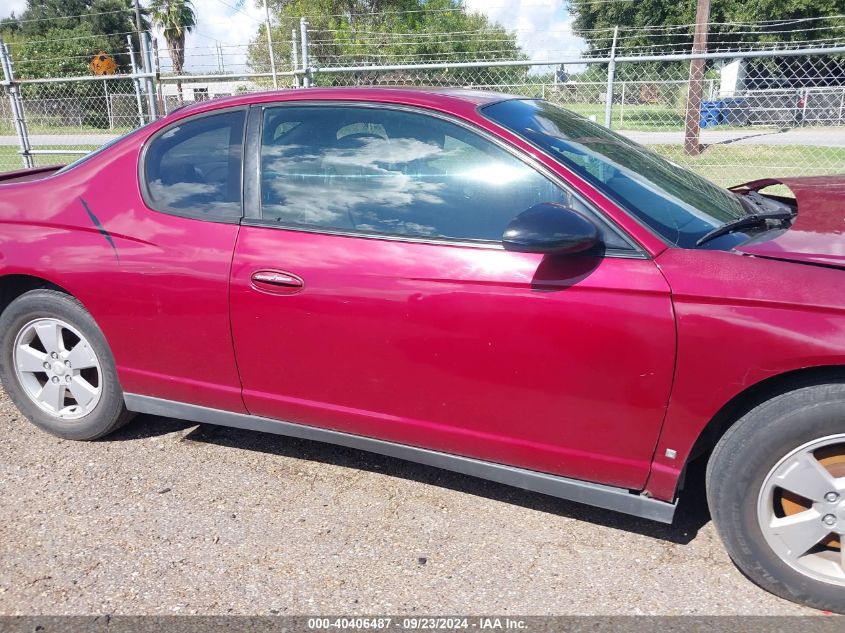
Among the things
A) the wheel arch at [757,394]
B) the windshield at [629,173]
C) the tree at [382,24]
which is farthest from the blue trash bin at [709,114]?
the wheel arch at [757,394]

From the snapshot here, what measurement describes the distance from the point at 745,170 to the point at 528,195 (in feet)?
32.9

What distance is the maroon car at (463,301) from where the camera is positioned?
2242mm

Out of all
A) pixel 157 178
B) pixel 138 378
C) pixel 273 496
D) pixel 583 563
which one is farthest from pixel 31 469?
pixel 583 563

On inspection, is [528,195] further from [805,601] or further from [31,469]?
[31,469]

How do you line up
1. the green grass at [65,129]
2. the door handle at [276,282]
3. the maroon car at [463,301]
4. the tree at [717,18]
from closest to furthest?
1. the maroon car at [463,301]
2. the door handle at [276,282]
3. the green grass at [65,129]
4. the tree at [717,18]

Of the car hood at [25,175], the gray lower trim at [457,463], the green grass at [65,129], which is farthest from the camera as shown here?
the green grass at [65,129]

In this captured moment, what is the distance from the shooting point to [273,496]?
3.08m

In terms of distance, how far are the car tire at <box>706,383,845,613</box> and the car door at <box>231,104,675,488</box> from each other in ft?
0.90

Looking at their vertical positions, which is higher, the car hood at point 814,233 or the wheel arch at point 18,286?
the car hood at point 814,233

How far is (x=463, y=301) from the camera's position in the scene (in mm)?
2486

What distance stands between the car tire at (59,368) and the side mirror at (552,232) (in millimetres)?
2119

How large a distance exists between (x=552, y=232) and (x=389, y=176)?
79cm

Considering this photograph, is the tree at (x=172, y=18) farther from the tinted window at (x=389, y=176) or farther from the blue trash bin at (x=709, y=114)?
the tinted window at (x=389, y=176)

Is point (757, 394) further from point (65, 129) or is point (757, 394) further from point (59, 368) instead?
point (65, 129)
